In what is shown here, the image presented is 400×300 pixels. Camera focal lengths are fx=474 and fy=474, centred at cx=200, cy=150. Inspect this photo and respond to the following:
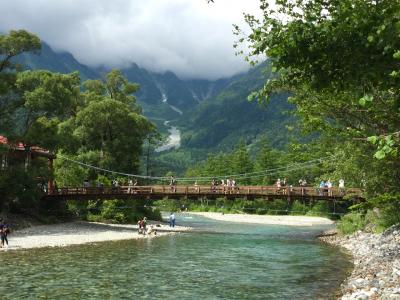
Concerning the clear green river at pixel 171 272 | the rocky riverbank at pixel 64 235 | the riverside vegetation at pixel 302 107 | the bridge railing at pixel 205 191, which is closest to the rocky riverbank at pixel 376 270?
the clear green river at pixel 171 272

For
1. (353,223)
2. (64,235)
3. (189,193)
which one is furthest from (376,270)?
(189,193)

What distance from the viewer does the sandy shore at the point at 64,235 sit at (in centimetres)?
3238

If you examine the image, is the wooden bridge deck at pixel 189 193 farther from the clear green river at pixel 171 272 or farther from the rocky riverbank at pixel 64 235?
the clear green river at pixel 171 272

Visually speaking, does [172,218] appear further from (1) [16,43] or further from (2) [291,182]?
(2) [291,182]

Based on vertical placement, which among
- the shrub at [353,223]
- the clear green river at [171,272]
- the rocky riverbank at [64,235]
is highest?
the shrub at [353,223]

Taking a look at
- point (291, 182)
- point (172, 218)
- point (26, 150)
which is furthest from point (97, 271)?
point (291, 182)

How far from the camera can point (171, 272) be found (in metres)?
22.6

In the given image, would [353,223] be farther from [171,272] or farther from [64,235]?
[171,272]

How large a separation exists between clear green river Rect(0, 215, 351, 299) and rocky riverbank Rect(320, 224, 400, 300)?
31.9 inches

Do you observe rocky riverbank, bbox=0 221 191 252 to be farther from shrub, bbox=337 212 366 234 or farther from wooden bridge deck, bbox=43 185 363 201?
shrub, bbox=337 212 366 234

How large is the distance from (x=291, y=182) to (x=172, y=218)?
169ft

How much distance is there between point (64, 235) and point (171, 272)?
59.6 ft

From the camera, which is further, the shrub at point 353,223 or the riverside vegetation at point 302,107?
the shrub at point 353,223

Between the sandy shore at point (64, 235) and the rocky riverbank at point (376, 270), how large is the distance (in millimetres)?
18885
